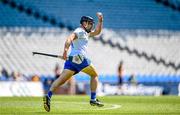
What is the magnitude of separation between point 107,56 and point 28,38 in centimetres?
465

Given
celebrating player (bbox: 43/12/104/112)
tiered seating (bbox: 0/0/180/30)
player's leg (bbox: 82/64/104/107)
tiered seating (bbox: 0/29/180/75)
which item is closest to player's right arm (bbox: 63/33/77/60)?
celebrating player (bbox: 43/12/104/112)

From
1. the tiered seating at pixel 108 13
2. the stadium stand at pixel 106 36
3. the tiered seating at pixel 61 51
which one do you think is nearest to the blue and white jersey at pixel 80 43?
the stadium stand at pixel 106 36

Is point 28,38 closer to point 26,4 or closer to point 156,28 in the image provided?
point 26,4

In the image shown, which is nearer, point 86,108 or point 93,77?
point 93,77

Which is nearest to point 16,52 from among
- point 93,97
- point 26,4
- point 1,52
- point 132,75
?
point 1,52

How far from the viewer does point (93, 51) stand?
35594 mm

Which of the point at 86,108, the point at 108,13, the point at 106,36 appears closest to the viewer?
the point at 86,108

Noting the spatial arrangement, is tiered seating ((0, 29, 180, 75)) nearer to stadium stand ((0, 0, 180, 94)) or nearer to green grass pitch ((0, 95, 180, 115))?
stadium stand ((0, 0, 180, 94))

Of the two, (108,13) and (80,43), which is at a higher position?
(108,13)

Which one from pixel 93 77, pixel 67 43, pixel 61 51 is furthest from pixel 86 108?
pixel 61 51

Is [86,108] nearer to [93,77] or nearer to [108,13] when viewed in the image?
[93,77]

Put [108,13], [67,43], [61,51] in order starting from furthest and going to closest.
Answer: [108,13] → [61,51] → [67,43]

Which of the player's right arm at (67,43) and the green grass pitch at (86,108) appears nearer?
the green grass pitch at (86,108)

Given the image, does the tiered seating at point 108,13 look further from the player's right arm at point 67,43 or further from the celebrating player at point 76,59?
the player's right arm at point 67,43
